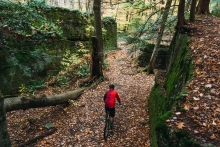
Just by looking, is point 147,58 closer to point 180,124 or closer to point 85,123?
point 85,123

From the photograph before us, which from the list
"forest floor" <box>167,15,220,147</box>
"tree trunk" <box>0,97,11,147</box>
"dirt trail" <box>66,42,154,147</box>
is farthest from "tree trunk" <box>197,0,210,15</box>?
"tree trunk" <box>0,97,11,147</box>

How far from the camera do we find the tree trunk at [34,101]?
677 centimetres

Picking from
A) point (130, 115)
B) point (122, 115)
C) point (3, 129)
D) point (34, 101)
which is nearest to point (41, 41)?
point (34, 101)

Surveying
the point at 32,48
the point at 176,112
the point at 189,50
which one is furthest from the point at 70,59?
the point at 176,112

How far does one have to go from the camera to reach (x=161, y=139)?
3.48m

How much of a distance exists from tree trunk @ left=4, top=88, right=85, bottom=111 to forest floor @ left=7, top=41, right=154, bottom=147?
0.45 m

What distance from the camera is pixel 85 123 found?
757 cm

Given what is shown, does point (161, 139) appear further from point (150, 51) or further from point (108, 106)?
point (150, 51)

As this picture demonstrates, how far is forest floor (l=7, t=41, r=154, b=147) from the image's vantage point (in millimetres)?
6555

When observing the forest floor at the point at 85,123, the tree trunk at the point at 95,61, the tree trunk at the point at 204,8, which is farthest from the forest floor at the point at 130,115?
the tree trunk at the point at 204,8

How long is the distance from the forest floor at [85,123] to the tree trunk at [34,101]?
1.49 ft

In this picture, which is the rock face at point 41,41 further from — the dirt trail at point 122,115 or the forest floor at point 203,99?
the forest floor at point 203,99

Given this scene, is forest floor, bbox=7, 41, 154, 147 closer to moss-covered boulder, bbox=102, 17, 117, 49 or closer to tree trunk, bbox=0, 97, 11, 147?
tree trunk, bbox=0, 97, 11, 147

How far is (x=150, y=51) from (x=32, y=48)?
9.30 m
